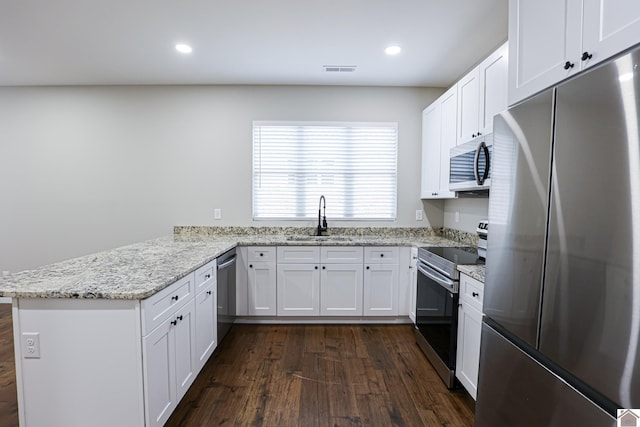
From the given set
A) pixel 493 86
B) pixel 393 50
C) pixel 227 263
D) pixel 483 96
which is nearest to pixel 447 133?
pixel 483 96

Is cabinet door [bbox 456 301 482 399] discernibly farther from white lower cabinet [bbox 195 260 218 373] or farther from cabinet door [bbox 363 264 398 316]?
white lower cabinet [bbox 195 260 218 373]

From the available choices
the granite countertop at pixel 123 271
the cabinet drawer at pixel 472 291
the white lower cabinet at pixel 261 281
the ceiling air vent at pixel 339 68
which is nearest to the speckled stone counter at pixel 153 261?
the granite countertop at pixel 123 271

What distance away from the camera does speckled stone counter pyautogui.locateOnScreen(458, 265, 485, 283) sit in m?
1.82

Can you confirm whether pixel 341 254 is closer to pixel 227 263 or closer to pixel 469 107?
pixel 227 263

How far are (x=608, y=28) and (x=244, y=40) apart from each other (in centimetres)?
237

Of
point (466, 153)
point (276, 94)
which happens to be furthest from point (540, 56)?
point (276, 94)

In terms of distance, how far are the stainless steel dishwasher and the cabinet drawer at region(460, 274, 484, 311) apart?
1923 mm

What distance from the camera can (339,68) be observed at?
3.05 metres

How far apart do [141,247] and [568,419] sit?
9.80ft

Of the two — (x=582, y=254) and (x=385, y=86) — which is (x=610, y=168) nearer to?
(x=582, y=254)

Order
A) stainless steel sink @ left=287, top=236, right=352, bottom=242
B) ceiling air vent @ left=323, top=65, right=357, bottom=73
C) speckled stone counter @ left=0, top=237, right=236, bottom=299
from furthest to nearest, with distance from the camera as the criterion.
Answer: stainless steel sink @ left=287, top=236, right=352, bottom=242, ceiling air vent @ left=323, top=65, right=357, bottom=73, speckled stone counter @ left=0, top=237, right=236, bottom=299

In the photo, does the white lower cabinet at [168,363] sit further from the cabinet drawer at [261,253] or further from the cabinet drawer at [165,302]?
the cabinet drawer at [261,253]

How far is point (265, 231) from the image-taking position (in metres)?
3.60

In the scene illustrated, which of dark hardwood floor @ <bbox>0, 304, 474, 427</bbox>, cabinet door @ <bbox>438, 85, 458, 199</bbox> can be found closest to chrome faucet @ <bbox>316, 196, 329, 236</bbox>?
dark hardwood floor @ <bbox>0, 304, 474, 427</bbox>
